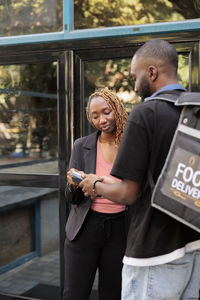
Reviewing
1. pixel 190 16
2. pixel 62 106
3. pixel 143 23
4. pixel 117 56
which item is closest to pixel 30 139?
pixel 62 106

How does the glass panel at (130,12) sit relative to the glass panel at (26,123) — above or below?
above

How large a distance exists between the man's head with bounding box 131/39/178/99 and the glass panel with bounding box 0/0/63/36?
1474 mm

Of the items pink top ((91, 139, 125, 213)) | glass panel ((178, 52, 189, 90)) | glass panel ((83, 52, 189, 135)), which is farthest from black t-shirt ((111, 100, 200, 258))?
glass panel ((83, 52, 189, 135))

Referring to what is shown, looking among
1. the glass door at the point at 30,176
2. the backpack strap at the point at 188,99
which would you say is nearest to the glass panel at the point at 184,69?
the glass door at the point at 30,176

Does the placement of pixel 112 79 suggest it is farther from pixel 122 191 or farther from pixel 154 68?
pixel 122 191

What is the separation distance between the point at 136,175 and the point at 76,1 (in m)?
1.86

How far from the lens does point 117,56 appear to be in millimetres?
2537

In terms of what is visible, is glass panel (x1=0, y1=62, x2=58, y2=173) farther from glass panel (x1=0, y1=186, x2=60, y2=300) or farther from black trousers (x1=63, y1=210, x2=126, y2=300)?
black trousers (x1=63, y1=210, x2=126, y2=300)

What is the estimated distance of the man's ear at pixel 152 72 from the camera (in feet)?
4.88

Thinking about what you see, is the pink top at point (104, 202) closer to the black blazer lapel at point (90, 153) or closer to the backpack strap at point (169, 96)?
the black blazer lapel at point (90, 153)

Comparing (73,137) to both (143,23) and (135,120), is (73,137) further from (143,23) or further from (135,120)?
(135,120)

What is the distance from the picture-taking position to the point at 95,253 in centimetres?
214

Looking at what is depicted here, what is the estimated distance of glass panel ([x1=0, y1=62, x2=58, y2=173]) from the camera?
3033 mm

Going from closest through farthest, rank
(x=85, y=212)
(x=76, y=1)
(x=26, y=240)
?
(x=85, y=212), (x=76, y=1), (x=26, y=240)
